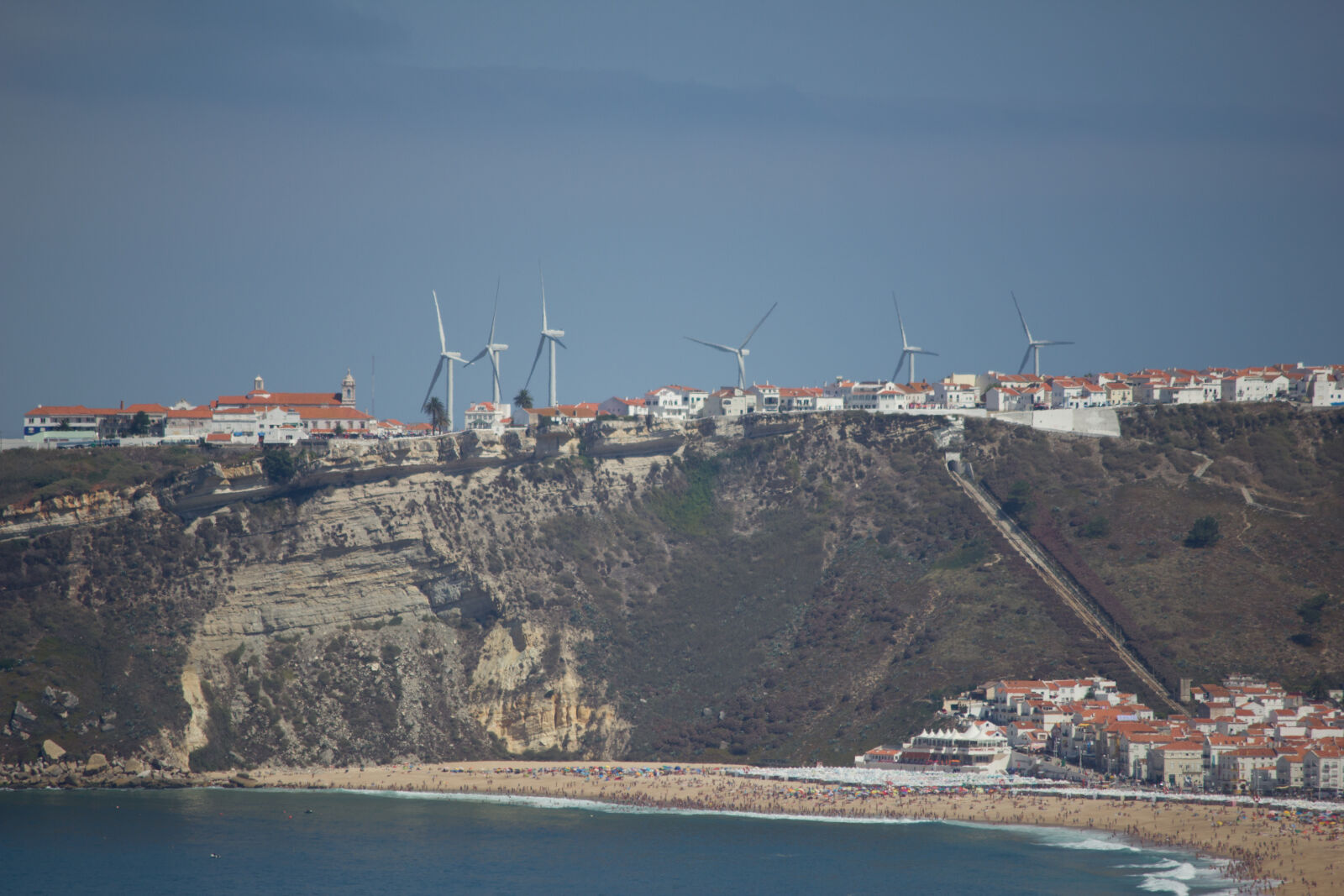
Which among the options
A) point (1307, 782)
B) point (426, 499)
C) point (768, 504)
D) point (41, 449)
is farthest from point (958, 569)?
point (41, 449)

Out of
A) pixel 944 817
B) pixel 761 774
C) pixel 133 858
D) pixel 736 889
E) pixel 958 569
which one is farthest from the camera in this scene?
pixel 958 569

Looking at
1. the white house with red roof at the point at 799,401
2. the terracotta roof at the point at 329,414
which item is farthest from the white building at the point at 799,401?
the terracotta roof at the point at 329,414

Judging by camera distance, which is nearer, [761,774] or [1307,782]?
[1307,782]

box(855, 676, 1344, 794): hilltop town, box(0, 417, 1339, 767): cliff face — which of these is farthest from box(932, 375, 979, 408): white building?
box(855, 676, 1344, 794): hilltop town

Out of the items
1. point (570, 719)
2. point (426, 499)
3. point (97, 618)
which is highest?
point (426, 499)

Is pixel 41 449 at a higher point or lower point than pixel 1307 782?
higher

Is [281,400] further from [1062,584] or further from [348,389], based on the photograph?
[1062,584]

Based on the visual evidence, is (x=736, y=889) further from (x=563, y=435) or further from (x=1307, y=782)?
(x=563, y=435)
